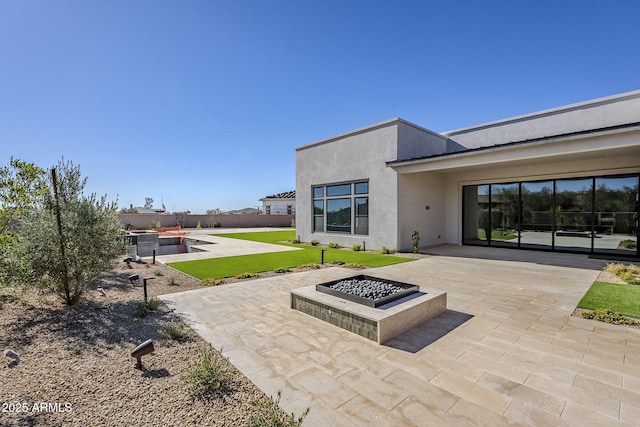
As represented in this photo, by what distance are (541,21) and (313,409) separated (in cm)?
1298

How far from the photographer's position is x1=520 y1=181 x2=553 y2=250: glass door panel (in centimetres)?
1234

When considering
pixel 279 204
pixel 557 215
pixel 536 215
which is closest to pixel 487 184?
pixel 536 215

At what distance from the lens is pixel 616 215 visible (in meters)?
11.0

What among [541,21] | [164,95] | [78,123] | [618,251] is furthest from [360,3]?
[618,251]

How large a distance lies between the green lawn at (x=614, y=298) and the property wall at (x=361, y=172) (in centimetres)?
676

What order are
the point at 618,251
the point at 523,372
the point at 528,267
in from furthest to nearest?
the point at 618,251, the point at 528,267, the point at 523,372

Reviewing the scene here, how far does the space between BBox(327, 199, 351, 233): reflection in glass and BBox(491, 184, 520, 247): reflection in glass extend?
702cm

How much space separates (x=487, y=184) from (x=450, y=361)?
12.7 metres

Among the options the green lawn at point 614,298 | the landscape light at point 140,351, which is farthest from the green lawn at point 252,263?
the green lawn at point 614,298

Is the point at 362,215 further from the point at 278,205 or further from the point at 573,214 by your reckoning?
the point at 278,205

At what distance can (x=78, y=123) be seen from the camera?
9828 millimetres

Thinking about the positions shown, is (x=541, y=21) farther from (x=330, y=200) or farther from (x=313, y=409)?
(x=313, y=409)

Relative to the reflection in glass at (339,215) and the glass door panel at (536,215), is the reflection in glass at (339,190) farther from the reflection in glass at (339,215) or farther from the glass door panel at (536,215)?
the glass door panel at (536,215)

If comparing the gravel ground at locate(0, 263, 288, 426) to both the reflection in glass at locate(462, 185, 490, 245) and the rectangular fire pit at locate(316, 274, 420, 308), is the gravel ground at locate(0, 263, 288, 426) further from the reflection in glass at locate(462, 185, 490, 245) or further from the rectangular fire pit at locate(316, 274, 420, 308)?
the reflection in glass at locate(462, 185, 490, 245)
